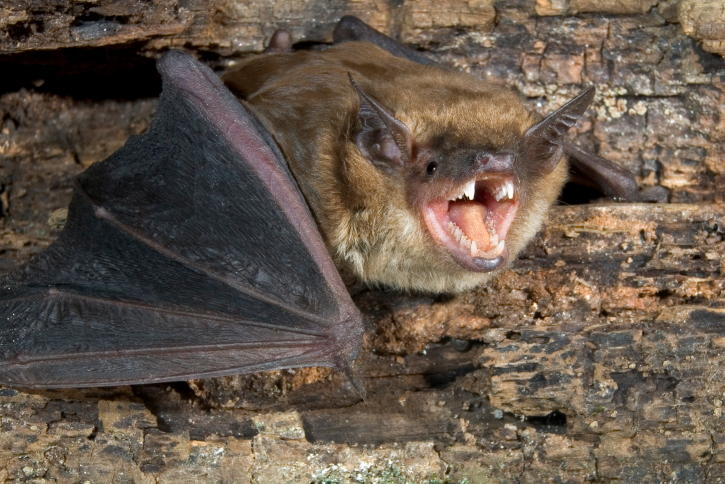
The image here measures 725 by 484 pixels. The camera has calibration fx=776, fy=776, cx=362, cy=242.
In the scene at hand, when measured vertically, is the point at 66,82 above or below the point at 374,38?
below

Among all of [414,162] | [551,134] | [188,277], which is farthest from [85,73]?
[551,134]

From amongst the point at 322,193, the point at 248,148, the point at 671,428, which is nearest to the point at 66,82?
the point at 248,148

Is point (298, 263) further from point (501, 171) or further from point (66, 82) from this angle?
point (66, 82)

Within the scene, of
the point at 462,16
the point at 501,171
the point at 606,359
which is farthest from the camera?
the point at 462,16

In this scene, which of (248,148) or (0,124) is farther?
(0,124)

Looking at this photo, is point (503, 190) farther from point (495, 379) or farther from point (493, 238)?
point (495, 379)

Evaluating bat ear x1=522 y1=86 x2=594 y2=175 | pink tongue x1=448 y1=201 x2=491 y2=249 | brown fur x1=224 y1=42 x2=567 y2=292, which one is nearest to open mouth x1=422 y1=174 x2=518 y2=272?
pink tongue x1=448 y1=201 x2=491 y2=249

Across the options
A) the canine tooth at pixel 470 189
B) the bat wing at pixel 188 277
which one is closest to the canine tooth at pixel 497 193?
the canine tooth at pixel 470 189

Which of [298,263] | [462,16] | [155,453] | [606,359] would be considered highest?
[462,16]

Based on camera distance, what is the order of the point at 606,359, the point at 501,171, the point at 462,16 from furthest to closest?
the point at 462,16, the point at 606,359, the point at 501,171
